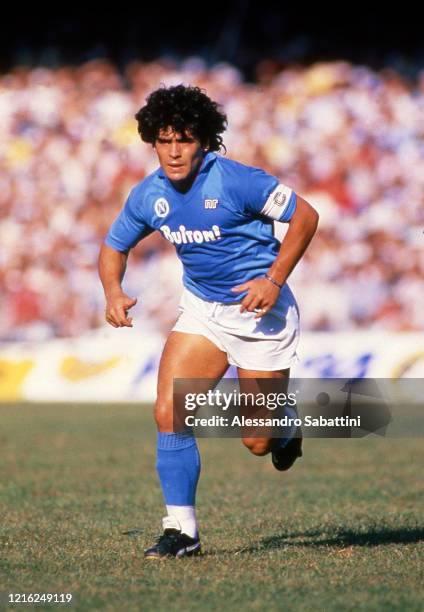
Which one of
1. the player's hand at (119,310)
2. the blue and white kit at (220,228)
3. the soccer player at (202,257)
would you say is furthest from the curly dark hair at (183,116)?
the player's hand at (119,310)

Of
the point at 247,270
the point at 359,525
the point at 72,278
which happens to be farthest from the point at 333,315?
the point at 247,270

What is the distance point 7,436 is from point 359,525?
7118 mm

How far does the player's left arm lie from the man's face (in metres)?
0.56

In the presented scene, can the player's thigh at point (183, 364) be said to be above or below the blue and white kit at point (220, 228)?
below

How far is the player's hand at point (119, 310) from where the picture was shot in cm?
605

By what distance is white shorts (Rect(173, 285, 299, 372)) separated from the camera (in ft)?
20.8

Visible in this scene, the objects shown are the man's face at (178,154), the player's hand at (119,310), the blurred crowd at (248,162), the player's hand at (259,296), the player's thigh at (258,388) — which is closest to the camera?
the player's hand at (259,296)

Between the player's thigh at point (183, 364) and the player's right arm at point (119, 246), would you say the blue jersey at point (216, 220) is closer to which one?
the player's right arm at point (119, 246)

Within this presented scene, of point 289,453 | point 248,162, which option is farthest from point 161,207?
point 248,162

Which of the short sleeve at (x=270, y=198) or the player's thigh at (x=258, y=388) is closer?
the short sleeve at (x=270, y=198)

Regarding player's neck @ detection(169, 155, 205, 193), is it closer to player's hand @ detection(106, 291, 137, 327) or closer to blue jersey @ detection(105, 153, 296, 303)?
blue jersey @ detection(105, 153, 296, 303)

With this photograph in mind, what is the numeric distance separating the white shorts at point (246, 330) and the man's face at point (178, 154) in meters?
0.76

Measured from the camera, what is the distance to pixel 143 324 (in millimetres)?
18188

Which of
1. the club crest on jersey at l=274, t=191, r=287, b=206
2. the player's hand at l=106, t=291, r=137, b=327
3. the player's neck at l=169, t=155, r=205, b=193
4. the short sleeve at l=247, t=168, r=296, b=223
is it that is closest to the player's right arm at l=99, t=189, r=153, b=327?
the player's hand at l=106, t=291, r=137, b=327
